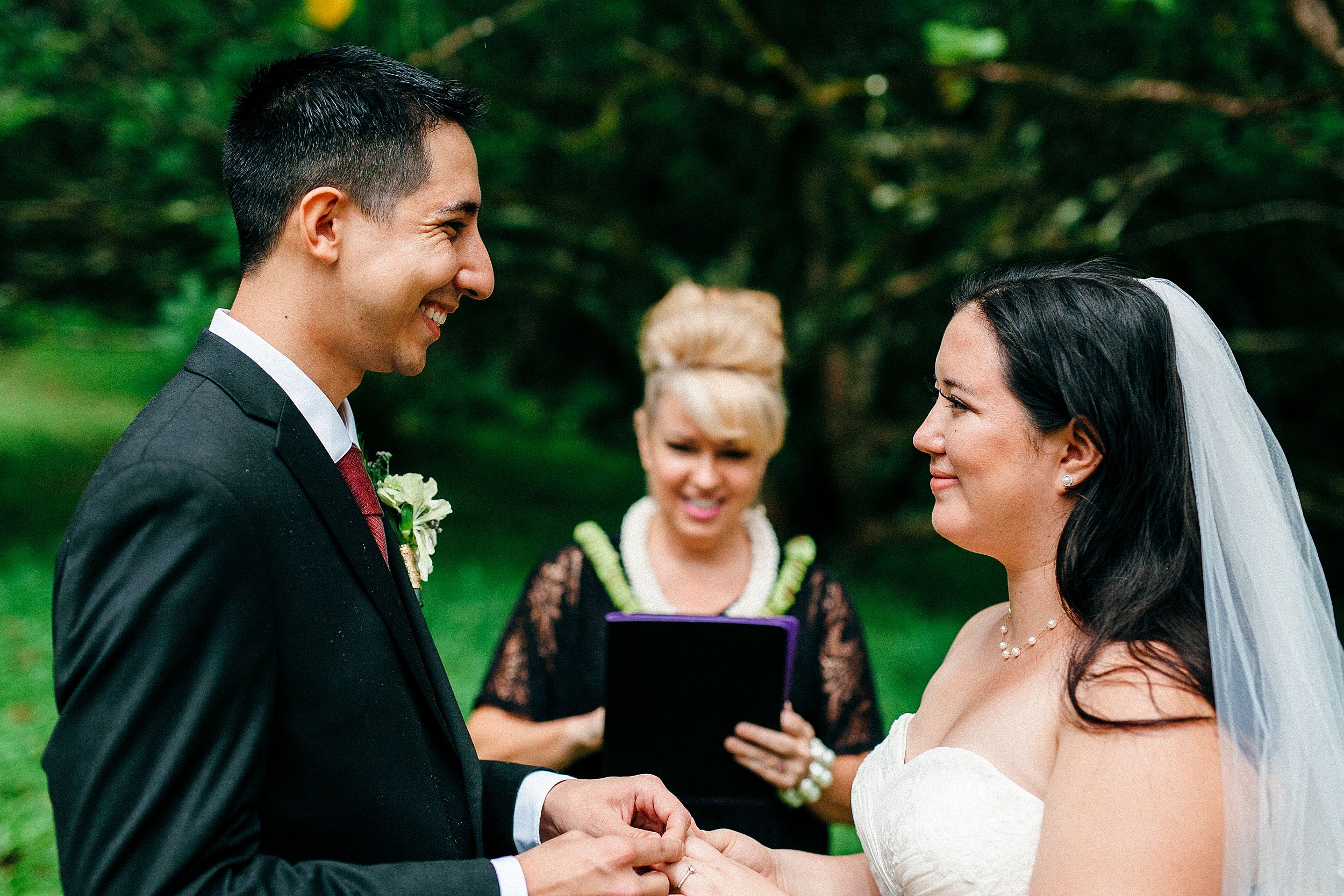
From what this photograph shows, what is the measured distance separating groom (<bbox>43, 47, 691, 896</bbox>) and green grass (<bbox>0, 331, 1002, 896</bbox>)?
3.20 m

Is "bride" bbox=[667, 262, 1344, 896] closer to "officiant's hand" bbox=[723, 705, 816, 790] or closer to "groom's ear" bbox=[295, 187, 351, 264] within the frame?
"officiant's hand" bbox=[723, 705, 816, 790]

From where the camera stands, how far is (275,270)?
192cm

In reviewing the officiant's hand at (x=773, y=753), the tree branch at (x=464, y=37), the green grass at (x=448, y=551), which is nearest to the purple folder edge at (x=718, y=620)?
the officiant's hand at (x=773, y=753)

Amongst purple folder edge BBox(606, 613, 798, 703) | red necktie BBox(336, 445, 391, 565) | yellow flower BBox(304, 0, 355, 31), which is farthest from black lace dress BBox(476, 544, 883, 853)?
yellow flower BBox(304, 0, 355, 31)

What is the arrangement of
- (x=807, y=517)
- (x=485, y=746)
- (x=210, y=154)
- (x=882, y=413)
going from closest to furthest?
(x=485, y=746), (x=210, y=154), (x=807, y=517), (x=882, y=413)

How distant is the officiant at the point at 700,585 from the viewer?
323 centimetres

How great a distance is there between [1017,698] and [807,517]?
6602 millimetres

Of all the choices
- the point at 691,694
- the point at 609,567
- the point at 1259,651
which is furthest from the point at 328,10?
the point at 1259,651

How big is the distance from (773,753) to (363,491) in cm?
153

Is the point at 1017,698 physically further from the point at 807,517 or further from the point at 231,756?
the point at 807,517

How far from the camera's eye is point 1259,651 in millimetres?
2078

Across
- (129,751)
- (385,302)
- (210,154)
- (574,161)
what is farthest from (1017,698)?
(574,161)

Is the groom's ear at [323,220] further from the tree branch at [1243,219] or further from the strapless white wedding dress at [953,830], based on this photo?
the tree branch at [1243,219]

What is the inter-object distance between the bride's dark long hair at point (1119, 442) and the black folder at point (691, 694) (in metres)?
0.91
